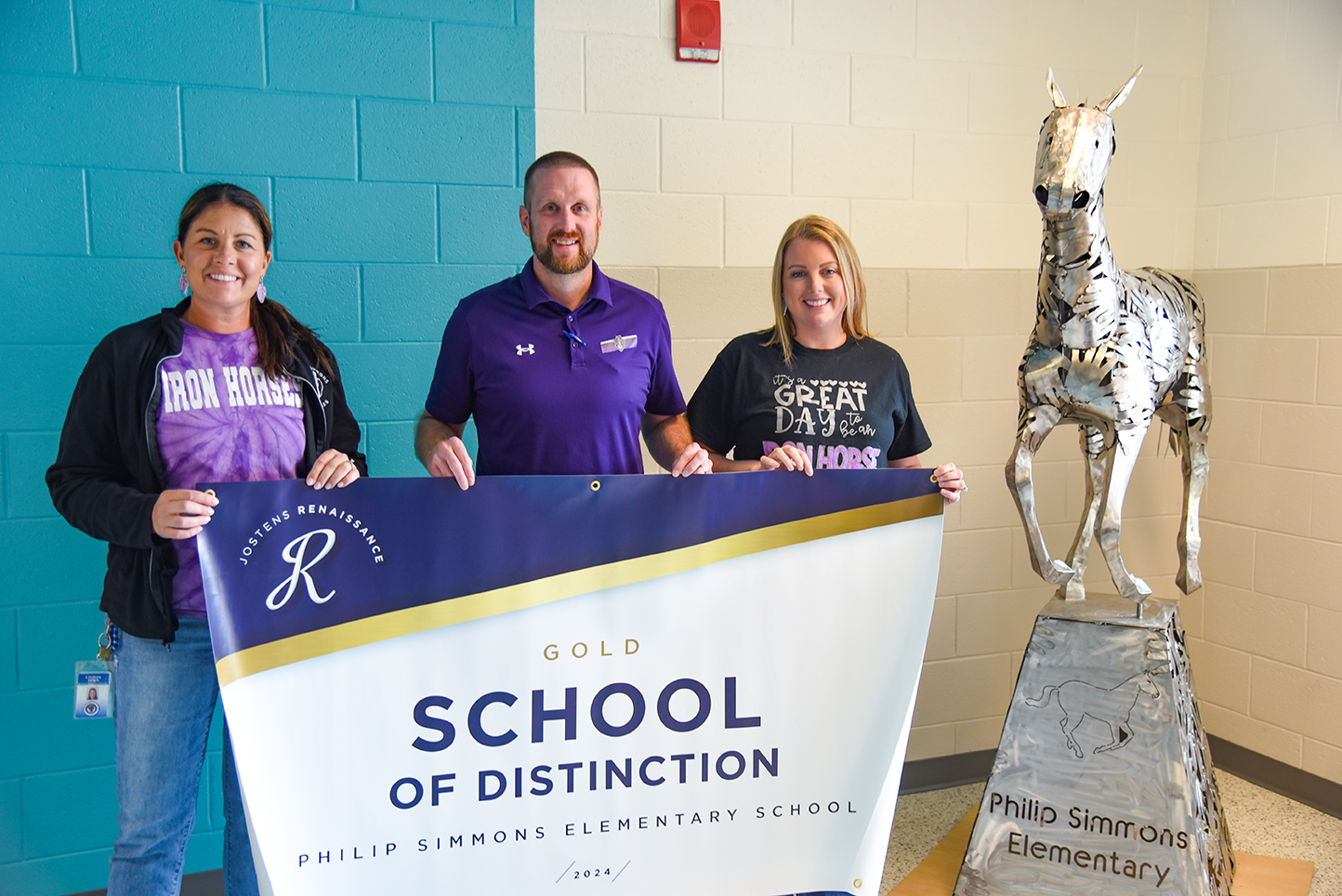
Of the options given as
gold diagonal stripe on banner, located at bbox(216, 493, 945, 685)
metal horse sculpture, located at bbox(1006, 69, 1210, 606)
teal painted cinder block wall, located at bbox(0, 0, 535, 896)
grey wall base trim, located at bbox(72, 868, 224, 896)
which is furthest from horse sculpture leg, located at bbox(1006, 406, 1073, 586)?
grey wall base trim, located at bbox(72, 868, 224, 896)

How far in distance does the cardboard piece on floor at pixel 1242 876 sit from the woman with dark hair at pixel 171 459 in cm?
178

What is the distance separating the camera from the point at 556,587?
164 centimetres

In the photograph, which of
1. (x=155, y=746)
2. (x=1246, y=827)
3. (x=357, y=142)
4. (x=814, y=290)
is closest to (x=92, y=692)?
(x=155, y=746)

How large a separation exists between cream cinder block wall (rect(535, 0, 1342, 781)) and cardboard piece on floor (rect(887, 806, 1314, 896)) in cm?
55

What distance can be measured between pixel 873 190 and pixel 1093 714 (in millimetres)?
1667

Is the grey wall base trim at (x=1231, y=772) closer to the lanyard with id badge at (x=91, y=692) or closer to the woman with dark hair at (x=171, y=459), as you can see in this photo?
the woman with dark hair at (x=171, y=459)

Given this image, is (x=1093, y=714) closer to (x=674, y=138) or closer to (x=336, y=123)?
(x=674, y=138)

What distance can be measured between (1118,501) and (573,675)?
1450 mm

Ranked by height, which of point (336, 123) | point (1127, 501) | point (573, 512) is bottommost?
point (1127, 501)

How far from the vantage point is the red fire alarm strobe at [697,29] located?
2.65 m

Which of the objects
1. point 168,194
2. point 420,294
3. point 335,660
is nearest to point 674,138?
point 420,294

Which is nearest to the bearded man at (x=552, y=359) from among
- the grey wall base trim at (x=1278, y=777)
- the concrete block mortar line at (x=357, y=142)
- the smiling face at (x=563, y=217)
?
the smiling face at (x=563, y=217)

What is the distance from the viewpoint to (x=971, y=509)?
3.13 m

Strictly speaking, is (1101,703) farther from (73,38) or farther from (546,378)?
(73,38)
